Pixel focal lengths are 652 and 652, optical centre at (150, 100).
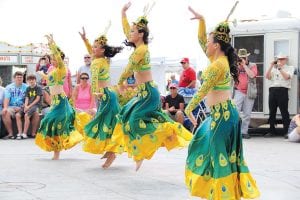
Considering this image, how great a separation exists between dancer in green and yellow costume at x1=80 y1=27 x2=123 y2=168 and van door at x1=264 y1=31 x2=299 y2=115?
5996mm

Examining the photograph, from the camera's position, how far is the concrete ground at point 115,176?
22.3ft

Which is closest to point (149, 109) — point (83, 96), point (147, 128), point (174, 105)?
point (147, 128)

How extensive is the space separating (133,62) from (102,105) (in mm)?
1319

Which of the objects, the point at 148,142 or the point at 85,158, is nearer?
the point at 148,142

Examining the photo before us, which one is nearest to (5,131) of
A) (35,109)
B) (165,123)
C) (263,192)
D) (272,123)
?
(35,109)

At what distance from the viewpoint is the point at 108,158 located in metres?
9.15

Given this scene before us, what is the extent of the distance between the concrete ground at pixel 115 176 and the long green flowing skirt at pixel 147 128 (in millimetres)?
362

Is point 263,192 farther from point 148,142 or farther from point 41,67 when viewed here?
point 41,67

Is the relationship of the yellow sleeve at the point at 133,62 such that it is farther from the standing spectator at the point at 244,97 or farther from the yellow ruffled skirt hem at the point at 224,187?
the standing spectator at the point at 244,97

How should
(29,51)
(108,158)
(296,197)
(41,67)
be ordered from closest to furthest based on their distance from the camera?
(296,197) → (108,158) → (41,67) → (29,51)

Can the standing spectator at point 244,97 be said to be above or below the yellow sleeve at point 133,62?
below

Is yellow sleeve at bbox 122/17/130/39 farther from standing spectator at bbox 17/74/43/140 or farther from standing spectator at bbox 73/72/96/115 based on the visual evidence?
standing spectator at bbox 17/74/43/140

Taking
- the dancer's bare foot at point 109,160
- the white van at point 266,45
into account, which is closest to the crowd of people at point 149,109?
the dancer's bare foot at point 109,160

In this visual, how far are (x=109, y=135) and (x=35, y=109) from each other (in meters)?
5.72
